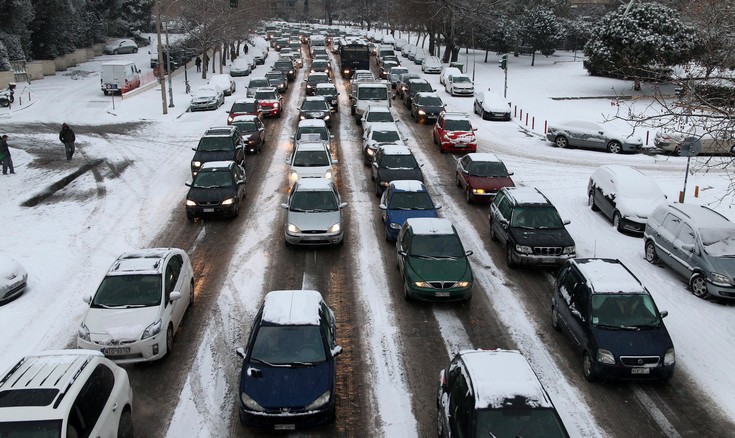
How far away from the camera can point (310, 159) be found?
24578 millimetres

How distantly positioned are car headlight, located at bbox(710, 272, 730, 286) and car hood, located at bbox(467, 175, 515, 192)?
28.4 feet

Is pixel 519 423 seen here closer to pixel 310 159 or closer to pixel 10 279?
pixel 10 279

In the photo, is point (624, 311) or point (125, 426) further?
point (624, 311)

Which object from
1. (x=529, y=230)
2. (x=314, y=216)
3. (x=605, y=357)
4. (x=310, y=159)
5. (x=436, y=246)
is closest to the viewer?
(x=605, y=357)

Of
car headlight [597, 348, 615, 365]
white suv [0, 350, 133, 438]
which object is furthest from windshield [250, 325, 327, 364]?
car headlight [597, 348, 615, 365]

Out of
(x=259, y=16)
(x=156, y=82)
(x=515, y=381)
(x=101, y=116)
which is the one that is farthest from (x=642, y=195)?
(x=259, y=16)

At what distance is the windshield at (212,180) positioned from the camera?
21.7m

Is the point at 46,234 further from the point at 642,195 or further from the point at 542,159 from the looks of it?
the point at 542,159

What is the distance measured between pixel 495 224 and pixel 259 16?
6144cm

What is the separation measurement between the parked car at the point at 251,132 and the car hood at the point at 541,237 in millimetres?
15912

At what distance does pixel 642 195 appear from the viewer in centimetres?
2089

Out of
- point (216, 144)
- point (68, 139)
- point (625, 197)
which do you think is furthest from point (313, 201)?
point (68, 139)

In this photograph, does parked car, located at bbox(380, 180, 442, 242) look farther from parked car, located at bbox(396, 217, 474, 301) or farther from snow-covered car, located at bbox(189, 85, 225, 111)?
snow-covered car, located at bbox(189, 85, 225, 111)

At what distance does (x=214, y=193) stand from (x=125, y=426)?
12.6m
